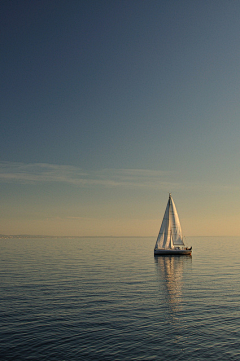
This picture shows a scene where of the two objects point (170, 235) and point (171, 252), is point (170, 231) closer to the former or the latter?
point (170, 235)

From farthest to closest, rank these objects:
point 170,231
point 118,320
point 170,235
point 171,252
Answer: point 170,231 < point 170,235 < point 171,252 < point 118,320

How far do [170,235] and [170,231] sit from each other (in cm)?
126

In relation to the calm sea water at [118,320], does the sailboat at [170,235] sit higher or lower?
higher

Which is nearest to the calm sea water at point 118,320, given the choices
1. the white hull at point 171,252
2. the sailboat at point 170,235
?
the white hull at point 171,252

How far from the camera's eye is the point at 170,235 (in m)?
95.4

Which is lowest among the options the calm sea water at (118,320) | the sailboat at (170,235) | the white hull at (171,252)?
the calm sea water at (118,320)

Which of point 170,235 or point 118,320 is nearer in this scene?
point 118,320

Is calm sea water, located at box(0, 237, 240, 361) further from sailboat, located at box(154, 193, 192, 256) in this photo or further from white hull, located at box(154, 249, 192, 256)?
sailboat, located at box(154, 193, 192, 256)

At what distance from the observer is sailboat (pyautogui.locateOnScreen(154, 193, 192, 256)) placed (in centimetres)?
9269

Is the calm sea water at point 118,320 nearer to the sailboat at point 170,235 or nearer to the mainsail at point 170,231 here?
the sailboat at point 170,235

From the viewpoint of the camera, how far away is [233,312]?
29.4 metres

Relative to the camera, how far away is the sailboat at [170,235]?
92.7m

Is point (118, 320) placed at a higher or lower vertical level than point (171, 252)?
lower

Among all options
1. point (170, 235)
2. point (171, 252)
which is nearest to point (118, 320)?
point (171, 252)
